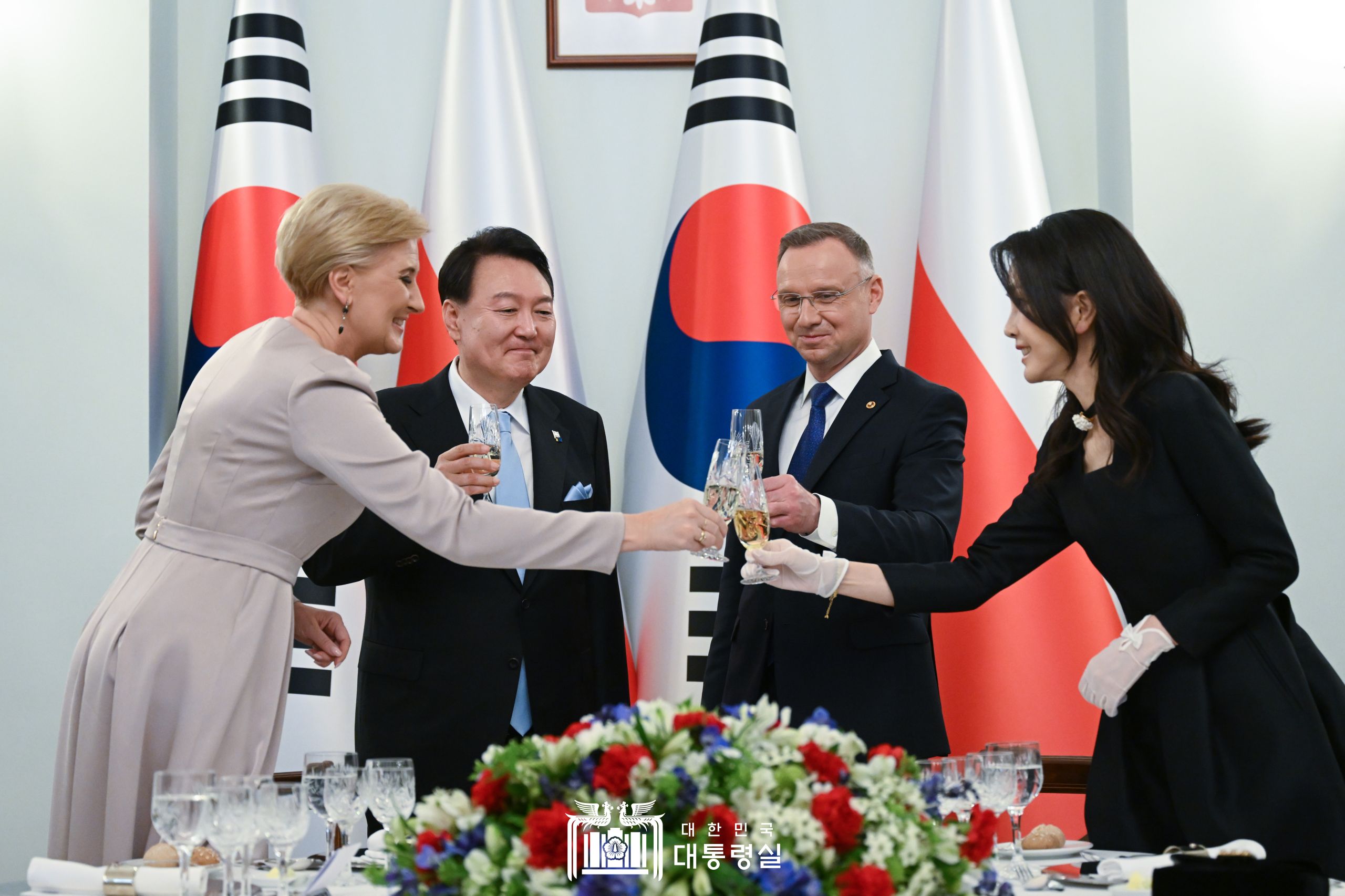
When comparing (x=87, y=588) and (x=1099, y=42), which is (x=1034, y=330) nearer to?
(x=1099, y=42)

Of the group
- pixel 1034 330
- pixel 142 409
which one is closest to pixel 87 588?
pixel 142 409

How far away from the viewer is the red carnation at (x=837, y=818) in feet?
3.56

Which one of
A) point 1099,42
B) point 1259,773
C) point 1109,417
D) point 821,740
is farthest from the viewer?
point 1099,42

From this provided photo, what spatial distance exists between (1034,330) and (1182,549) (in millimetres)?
510

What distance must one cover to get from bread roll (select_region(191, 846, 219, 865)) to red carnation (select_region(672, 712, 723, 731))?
921mm

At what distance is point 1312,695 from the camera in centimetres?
211

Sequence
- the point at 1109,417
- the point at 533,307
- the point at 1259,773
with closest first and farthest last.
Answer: the point at 1259,773, the point at 1109,417, the point at 533,307

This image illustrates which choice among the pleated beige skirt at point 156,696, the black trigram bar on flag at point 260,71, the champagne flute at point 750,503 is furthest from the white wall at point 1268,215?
the pleated beige skirt at point 156,696

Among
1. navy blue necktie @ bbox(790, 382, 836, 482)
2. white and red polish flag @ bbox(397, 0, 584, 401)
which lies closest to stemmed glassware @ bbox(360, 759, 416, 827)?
navy blue necktie @ bbox(790, 382, 836, 482)

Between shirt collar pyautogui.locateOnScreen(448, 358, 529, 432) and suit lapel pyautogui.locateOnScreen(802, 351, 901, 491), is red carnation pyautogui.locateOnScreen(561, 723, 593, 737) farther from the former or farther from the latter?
shirt collar pyautogui.locateOnScreen(448, 358, 529, 432)

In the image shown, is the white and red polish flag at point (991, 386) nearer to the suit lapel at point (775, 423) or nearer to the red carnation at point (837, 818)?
the suit lapel at point (775, 423)

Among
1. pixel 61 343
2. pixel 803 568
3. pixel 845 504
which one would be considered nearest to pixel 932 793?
pixel 803 568

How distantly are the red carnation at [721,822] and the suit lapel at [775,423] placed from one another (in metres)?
1.74

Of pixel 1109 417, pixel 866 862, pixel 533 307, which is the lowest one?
pixel 866 862
